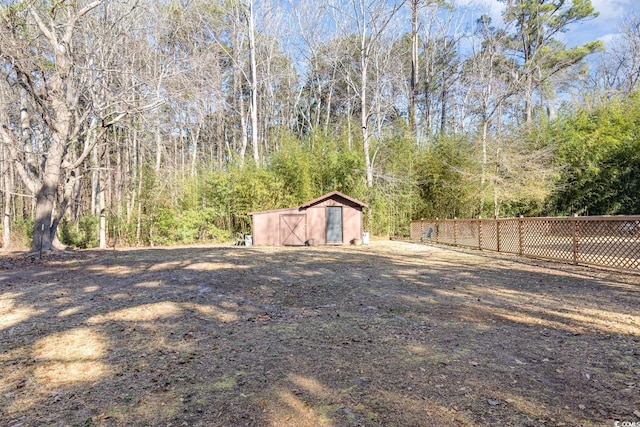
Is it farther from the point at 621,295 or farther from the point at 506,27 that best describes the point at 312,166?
the point at 506,27

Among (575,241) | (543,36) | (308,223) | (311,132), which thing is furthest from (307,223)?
(543,36)

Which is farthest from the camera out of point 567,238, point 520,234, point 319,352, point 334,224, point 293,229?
point 334,224

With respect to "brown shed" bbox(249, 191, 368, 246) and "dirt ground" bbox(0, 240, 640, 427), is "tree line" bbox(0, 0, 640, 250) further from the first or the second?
"dirt ground" bbox(0, 240, 640, 427)

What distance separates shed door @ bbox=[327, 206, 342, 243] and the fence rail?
4.28 metres

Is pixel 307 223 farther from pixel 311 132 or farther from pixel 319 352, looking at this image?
pixel 319 352

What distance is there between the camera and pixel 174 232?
14664 millimetres

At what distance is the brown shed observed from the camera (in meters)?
13.0

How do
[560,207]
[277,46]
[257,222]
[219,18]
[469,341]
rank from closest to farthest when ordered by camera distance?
[469,341], [257,222], [560,207], [219,18], [277,46]

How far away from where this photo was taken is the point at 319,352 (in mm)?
2750

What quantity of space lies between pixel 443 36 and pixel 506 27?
3966 millimetres

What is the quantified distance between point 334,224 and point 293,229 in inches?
61.2

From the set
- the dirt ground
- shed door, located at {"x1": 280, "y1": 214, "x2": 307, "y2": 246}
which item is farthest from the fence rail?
shed door, located at {"x1": 280, "y1": 214, "x2": 307, "y2": 246}

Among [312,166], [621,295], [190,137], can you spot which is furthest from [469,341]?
[190,137]

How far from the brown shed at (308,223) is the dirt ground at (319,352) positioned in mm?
7610
